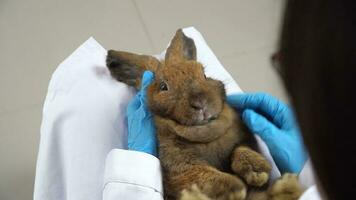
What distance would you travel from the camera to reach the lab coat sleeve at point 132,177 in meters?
0.87

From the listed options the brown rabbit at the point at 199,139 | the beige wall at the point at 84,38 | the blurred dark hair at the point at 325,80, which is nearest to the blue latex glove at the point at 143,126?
the brown rabbit at the point at 199,139

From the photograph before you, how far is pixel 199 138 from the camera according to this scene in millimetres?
844

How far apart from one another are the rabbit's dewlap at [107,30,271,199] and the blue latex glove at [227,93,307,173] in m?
0.04

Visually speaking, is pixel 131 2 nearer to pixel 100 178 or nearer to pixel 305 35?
pixel 100 178

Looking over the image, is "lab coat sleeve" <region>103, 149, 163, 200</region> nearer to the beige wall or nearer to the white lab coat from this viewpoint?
the white lab coat

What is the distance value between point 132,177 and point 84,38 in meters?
1.07

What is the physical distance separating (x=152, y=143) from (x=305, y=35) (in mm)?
658

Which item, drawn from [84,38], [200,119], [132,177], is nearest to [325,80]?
[200,119]

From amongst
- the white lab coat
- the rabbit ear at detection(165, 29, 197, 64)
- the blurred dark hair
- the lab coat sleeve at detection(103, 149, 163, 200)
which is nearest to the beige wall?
the white lab coat

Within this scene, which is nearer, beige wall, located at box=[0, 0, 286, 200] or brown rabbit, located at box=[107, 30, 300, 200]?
brown rabbit, located at box=[107, 30, 300, 200]

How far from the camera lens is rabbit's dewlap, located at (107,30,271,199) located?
0.82 m

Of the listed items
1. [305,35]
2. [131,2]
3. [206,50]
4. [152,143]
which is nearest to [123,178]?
[152,143]

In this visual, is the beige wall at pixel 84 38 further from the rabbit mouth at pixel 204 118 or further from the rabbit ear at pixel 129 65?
Answer: the rabbit mouth at pixel 204 118

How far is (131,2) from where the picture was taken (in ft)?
6.39
